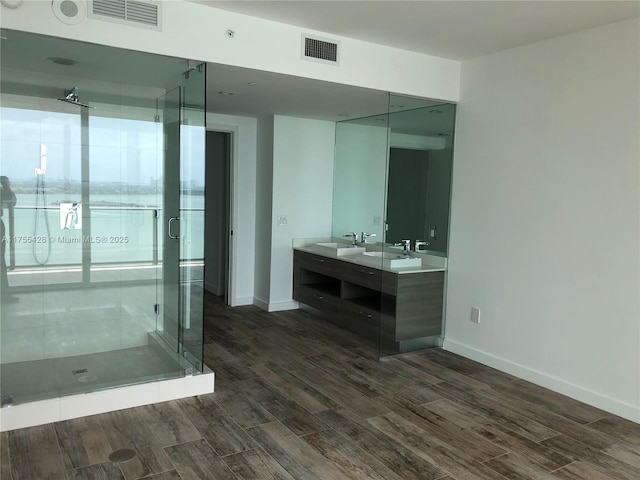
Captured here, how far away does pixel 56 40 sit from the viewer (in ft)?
10.4

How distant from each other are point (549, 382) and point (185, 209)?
3146 mm

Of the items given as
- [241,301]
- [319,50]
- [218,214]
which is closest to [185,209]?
[319,50]

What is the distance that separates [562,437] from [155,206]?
3.28m

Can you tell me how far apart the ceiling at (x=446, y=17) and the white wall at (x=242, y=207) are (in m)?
2.61

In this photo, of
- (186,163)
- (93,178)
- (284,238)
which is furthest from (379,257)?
(93,178)

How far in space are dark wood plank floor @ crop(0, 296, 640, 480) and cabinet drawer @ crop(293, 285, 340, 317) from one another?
119cm

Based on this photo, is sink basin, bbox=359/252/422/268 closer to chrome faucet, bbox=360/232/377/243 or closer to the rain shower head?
chrome faucet, bbox=360/232/377/243

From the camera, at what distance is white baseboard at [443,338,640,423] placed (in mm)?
3625

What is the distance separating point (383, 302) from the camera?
4.88 meters

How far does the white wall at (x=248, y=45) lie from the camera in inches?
124

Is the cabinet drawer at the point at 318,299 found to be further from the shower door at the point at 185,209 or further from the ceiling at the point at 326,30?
the ceiling at the point at 326,30

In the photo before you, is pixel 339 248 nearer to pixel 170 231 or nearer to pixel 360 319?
pixel 360 319

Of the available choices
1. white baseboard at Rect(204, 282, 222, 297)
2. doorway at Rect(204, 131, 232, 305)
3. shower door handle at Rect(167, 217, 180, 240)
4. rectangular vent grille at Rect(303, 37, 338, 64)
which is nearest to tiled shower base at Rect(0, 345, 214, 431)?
shower door handle at Rect(167, 217, 180, 240)

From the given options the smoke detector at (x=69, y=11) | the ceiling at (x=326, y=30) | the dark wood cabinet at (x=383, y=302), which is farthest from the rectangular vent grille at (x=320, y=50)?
the dark wood cabinet at (x=383, y=302)
